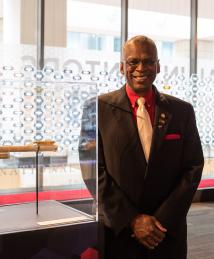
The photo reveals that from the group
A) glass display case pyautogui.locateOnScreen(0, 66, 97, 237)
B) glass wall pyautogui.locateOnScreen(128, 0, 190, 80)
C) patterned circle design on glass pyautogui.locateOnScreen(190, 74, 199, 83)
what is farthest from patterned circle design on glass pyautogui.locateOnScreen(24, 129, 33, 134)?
patterned circle design on glass pyautogui.locateOnScreen(190, 74, 199, 83)

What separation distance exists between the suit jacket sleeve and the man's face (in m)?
0.25

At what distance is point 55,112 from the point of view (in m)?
1.52

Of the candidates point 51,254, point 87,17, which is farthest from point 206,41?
point 51,254

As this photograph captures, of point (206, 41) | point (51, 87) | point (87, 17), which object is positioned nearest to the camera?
point (51, 87)

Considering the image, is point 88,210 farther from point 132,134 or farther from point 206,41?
point 206,41

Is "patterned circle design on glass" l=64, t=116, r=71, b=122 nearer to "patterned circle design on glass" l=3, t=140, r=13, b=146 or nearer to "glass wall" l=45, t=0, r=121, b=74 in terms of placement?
"patterned circle design on glass" l=3, t=140, r=13, b=146

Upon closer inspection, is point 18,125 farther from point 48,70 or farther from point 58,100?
point 48,70

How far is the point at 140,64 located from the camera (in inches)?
62.8

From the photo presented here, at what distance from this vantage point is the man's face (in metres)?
1.59

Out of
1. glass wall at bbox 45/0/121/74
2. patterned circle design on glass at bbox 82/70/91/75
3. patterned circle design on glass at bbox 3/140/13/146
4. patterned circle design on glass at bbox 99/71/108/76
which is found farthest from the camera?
patterned circle design on glass at bbox 99/71/108/76

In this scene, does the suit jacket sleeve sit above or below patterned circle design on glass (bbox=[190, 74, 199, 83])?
below

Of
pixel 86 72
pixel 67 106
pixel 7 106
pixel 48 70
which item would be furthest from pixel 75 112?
pixel 86 72

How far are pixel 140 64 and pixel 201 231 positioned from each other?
3.52m

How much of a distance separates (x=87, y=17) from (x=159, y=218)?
4.60 meters
